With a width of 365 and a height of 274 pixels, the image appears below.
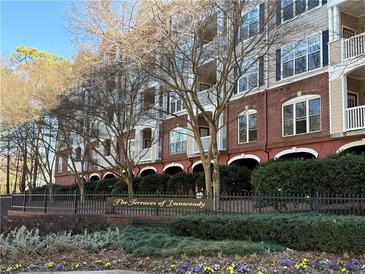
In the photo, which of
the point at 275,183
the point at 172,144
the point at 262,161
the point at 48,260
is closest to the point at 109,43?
the point at 275,183

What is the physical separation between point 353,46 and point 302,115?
4.16 meters

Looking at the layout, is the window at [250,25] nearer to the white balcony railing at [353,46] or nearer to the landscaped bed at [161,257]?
the white balcony railing at [353,46]

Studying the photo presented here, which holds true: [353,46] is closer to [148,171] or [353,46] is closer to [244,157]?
[244,157]

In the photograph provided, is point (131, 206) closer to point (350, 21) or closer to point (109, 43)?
point (109, 43)

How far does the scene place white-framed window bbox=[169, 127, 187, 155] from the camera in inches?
1217

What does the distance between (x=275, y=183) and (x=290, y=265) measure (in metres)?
7.59

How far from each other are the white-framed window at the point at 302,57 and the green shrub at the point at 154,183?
10636mm

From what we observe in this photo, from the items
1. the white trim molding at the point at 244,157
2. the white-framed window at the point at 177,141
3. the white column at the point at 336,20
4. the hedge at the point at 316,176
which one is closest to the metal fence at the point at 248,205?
the hedge at the point at 316,176

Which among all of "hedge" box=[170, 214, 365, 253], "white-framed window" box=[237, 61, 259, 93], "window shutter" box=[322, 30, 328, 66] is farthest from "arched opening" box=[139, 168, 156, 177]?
"hedge" box=[170, 214, 365, 253]

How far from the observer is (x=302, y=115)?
22.0m

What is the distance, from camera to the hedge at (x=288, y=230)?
8.41m

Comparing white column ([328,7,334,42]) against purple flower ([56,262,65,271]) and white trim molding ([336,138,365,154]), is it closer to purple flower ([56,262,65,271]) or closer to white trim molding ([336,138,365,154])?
white trim molding ([336,138,365,154])

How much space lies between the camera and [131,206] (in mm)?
15539

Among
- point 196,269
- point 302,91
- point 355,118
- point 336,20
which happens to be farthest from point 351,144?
point 196,269
